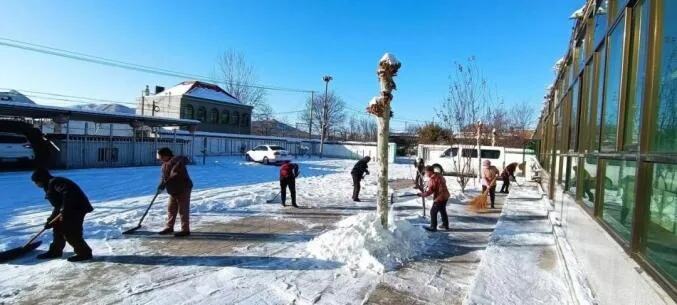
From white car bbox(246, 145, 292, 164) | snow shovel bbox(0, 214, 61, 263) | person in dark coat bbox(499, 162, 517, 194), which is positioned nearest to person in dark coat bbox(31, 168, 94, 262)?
snow shovel bbox(0, 214, 61, 263)

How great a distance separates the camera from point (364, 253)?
224 inches

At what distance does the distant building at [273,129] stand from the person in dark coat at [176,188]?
59.9 metres

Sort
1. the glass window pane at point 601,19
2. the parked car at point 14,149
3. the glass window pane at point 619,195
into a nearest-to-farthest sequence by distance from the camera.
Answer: the glass window pane at point 619,195
the glass window pane at point 601,19
the parked car at point 14,149

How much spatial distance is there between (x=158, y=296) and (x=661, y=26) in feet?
15.2

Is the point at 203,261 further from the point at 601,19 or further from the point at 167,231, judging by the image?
the point at 601,19

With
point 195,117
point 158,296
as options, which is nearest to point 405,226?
point 158,296

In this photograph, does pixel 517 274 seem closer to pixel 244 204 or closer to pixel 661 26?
pixel 661 26

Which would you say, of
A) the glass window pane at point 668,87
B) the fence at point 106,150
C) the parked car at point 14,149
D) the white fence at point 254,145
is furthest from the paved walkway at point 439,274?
the white fence at point 254,145

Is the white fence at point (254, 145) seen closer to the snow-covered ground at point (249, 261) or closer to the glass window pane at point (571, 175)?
the snow-covered ground at point (249, 261)

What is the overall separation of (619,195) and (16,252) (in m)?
6.76

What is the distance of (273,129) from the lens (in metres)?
73.4

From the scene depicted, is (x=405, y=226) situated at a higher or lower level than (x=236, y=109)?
lower

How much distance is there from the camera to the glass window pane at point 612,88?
2848 mm

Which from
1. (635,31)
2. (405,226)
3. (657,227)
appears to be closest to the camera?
(657,227)
